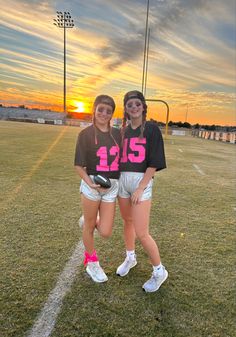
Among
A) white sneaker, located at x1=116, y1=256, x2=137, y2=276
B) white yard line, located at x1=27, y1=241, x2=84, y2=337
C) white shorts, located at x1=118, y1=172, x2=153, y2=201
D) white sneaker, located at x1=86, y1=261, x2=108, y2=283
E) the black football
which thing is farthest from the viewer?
white sneaker, located at x1=116, y1=256, x2=137, y2=276

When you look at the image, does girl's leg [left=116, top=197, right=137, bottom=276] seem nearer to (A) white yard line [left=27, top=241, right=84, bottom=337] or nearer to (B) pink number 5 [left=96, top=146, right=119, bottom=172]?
(B) pink number 5 [left=96, top=146, right=119, bottom=172]

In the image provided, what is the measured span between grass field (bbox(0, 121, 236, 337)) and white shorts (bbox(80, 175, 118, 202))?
0.96 metres

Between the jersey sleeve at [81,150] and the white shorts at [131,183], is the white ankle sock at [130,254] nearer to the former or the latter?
the white shorts at [131,183]

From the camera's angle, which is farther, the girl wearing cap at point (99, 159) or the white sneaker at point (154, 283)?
the white sneaker at point (154, 283)

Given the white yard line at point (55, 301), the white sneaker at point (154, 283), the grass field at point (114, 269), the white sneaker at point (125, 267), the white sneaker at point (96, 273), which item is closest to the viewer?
the white yard line at point (55, 301)

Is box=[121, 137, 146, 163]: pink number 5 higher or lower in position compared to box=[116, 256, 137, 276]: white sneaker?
higher

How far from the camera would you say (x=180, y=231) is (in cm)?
518

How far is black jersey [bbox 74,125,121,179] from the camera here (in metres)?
3.17

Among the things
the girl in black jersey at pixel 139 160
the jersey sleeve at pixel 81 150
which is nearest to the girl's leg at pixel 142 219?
the girl in black jersey at pixel 139 160

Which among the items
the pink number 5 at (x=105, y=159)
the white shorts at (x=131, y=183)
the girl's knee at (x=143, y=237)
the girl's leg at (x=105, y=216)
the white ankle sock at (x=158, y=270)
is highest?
the pink number 5 at (x=105, y=159)

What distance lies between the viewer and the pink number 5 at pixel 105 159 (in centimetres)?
317

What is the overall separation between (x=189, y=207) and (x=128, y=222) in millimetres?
3373

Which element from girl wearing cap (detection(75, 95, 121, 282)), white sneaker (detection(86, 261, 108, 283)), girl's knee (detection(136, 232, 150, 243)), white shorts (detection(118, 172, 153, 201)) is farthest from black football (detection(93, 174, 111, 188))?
white sneaker (detection(86, 261, 108, 283))

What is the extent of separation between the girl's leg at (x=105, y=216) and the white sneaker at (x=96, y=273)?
392mm
